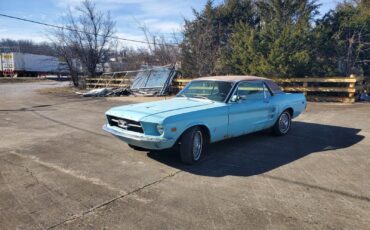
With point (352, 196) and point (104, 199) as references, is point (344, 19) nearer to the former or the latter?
point (352, 196)

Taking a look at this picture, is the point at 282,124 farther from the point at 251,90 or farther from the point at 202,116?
the point at 202,116

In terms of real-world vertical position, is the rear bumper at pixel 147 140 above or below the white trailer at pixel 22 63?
below

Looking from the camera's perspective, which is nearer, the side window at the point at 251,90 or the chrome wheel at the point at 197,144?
the chrome wheel at the point at 197,144

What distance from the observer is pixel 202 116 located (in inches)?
218

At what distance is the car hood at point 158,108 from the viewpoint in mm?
5363

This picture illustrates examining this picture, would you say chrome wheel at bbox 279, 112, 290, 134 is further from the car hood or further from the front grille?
the front grille

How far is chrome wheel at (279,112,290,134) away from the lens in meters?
7.66

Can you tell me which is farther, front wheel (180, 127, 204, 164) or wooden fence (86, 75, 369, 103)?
wooden fence (86, 75, 369, 103)

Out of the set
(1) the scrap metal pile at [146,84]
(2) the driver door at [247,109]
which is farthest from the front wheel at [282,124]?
(1) the scrap metal pile at [146,84]

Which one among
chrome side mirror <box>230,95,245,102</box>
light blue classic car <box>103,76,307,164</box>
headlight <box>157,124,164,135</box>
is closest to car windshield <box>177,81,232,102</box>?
light blue classic car <box>103,76,307,164</box>

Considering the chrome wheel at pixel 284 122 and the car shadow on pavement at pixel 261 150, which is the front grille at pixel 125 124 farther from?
the chrome wheel at pixel 284 122

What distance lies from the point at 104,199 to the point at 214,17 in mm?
19184

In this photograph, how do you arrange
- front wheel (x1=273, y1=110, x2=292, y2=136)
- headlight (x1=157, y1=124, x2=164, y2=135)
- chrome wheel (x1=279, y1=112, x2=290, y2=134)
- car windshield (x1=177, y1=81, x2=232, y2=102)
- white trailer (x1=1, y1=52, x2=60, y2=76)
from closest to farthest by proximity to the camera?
headlight (x1=157, y1=124, x2=164, y2=135)
car windshield (x1=177, y1=81, x2=232, y2=102)
front wheel (x1=273, y1=110, x2=292, y2=136)
chrome wheel (x1=279, y1=112, x2=290, y2=134)
white trailer (x1=1, y1=52, x2=60, y2=76)

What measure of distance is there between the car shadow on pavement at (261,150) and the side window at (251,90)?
97cm
